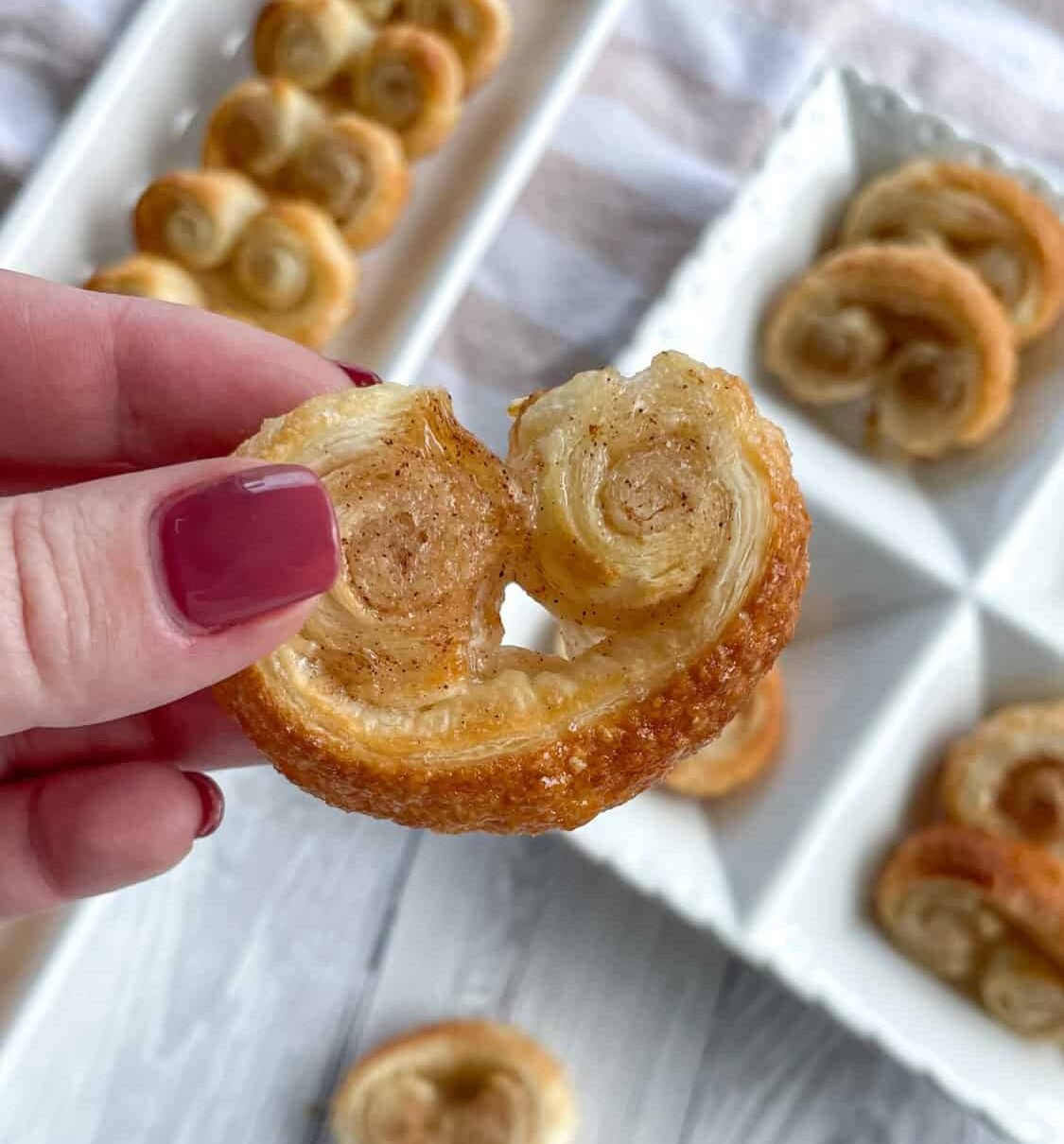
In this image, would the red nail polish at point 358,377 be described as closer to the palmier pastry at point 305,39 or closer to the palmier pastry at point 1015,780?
the palmier pastry at point 305,39

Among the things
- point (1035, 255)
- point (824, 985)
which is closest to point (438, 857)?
point (824, 985)

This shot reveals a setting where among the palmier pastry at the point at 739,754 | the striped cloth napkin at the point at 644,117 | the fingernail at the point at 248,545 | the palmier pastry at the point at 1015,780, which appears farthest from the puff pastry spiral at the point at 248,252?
the palmier pastry at the point at 1015,780

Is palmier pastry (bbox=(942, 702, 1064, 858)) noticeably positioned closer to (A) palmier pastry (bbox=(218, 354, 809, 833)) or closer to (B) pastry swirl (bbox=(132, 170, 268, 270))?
(A) palmier pastry (bbox=(218, 354, 809, 833))

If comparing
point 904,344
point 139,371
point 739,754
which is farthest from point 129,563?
point 904,344

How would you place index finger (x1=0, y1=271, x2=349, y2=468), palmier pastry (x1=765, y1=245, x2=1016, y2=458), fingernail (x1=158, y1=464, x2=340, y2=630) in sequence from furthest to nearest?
1. palmier pastry (x1=765, y1=245, x2=1016, y2=458)
2. index finger (x1=0, y1=271, x2=349, y2=468)
3. fingernail (x1=158, y1=464, x2=340, y2=630)

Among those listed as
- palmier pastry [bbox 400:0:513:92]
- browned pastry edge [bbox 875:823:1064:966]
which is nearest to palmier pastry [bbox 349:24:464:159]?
palmier pastry [bbox 400:0:513:92]

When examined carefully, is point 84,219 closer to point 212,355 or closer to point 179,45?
point 179,45

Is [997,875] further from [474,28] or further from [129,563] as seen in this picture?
[474,28]
